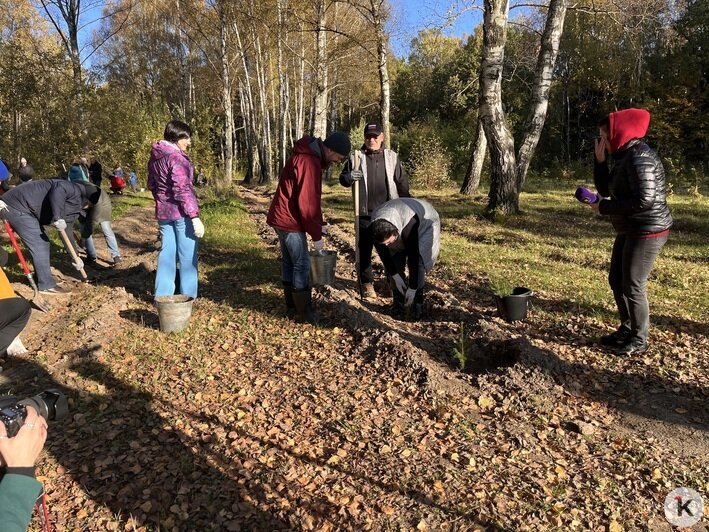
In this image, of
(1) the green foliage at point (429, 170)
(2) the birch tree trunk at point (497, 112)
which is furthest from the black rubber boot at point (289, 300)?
(1) the green foliage at point (429, 170)

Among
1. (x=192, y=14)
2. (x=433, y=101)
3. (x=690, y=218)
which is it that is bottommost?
(x=690, y=218)

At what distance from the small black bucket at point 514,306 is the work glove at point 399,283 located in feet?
3.09

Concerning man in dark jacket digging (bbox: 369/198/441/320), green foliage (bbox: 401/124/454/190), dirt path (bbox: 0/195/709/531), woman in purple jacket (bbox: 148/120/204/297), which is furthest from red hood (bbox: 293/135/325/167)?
green foliage (bbox: 401/124/454/190)

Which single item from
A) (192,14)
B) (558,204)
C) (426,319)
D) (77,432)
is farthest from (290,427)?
(192,14)

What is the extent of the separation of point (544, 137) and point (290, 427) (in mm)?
29285

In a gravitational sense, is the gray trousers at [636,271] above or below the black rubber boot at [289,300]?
above

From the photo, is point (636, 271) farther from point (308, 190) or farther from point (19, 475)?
point (19, 475)

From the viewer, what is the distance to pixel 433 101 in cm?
3425

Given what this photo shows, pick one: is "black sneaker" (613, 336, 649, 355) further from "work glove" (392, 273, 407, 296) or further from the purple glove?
"work glove" (392, 273, 407, 296)

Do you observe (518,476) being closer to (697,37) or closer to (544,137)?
(697,37)

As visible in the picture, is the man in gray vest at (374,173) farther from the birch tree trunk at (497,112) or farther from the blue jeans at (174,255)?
the birch tree trunk at (497,112)

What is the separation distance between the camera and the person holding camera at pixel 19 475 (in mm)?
1566

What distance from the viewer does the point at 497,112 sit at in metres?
9.90

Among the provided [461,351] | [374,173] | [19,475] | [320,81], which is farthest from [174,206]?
[320,81]
